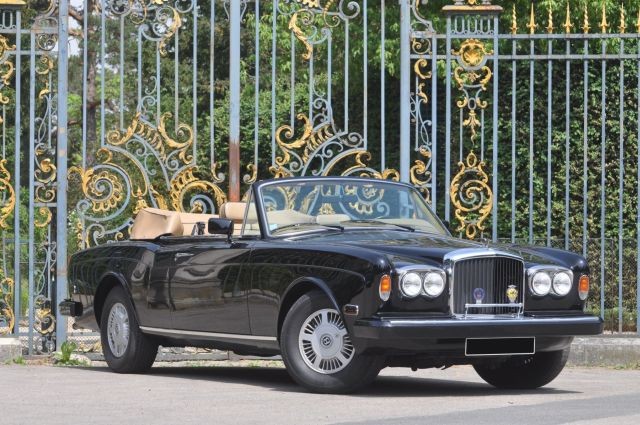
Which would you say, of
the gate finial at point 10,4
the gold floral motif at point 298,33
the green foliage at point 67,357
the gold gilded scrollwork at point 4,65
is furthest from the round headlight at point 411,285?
the gate finial at point 10,4

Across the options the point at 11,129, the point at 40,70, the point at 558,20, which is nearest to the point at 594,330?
the point at 40,70

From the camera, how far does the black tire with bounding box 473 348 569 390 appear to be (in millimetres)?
10703

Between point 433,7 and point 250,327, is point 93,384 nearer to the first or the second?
point 250,327

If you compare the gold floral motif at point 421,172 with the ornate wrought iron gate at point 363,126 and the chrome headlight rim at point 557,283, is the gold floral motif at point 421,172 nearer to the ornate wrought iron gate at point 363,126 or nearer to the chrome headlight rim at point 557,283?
the ornate wrought iron gate at point 363,126

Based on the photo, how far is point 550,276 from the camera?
405 inches

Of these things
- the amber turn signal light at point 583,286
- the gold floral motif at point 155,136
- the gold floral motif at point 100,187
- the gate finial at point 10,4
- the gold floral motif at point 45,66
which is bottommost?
the amber turn signal light at point 583,286

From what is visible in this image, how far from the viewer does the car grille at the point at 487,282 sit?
9.84 metres

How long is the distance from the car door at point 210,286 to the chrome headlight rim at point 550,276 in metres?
1.97

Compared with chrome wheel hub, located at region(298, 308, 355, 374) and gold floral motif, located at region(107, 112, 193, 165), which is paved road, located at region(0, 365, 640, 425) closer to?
chrome wheel hub, located at region(298, 308, 355, 374)

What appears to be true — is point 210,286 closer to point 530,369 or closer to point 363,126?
point 530,369

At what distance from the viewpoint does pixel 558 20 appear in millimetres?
24766

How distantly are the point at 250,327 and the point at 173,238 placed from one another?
1.53m

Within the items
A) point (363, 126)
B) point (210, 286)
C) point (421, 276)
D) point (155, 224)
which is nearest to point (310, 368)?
point (421, 276)

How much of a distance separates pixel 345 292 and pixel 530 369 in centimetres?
179
